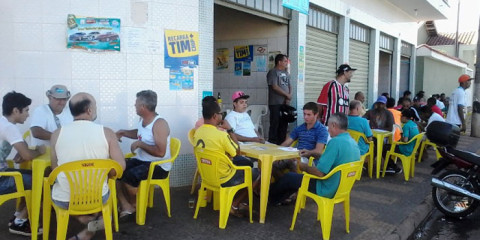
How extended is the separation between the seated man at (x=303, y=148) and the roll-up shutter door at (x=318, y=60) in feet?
12.9

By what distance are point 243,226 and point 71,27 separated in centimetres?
309

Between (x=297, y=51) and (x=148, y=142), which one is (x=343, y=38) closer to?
(x=297, y=51)

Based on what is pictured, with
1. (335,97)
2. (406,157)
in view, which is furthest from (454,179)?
(335,97)

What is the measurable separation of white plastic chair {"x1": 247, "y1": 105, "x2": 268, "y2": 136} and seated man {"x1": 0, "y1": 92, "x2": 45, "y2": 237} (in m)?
4.44

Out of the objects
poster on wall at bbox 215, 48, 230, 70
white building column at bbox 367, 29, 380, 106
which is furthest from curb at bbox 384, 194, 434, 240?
white building column at bbox 367, 29, 380, 106

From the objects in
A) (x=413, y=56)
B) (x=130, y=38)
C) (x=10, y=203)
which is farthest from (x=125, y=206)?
(x=413, y=56)

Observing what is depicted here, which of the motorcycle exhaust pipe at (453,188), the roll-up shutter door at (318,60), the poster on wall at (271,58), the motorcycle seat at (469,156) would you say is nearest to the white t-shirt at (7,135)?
the motorcycle exhaust pipe at (453,188)

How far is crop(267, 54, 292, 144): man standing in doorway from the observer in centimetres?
705

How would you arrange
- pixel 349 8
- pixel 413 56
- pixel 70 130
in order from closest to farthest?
pixel 70 130 → pixel 349 8 → pixel 413 56

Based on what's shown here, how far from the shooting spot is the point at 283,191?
4426mm

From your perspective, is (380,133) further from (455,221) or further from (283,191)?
(283,191)

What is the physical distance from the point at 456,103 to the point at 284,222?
7.39 m

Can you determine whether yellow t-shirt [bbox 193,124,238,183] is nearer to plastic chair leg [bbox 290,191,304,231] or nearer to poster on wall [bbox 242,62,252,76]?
plastic chair leg [bbox 290,191,304,231]

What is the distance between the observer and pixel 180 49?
17.5ft
